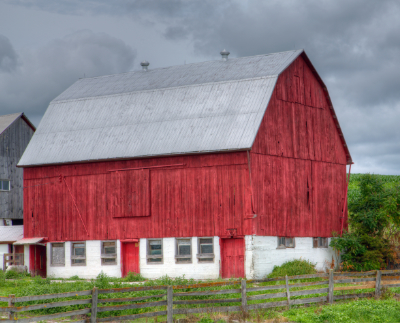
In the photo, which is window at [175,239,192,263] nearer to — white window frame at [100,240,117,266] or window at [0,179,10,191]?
white window frame at [100,240,117,266]

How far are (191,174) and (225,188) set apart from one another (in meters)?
2.04

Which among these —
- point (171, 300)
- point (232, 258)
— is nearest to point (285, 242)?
point (232, 258)

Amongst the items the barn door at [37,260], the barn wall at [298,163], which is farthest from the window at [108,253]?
the barn wall at [298,163]

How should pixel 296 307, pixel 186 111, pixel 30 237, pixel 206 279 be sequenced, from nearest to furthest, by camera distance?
pixel 296 307
pixel 206 279
pixel 186 111
pixel 30 237

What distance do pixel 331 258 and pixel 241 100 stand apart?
1044 cm

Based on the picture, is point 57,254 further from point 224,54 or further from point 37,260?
point 224,54

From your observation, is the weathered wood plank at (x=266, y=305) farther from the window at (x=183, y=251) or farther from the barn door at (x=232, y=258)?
the window at (x=183, y=251)

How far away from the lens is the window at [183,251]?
30116mm

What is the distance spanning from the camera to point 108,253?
3275 cm

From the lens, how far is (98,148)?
109ft

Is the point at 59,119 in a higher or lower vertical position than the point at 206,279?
higher

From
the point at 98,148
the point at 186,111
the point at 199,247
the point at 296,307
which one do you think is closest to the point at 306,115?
the point at 186,111

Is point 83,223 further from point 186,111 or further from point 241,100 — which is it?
point 241,100

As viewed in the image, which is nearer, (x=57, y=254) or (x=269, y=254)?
(x=269, y=254)
